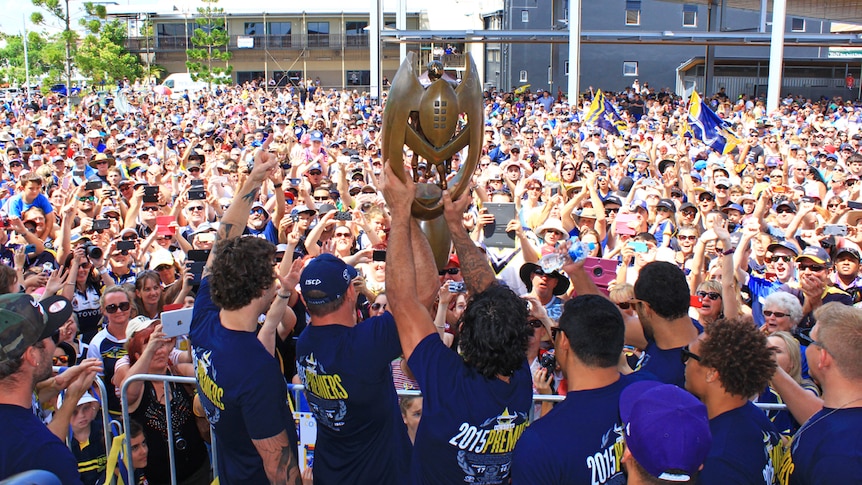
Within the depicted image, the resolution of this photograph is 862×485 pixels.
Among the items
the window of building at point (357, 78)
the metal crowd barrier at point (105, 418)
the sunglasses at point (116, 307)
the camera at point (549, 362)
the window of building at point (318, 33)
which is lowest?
the metal crowd barrier at point (105, 418)

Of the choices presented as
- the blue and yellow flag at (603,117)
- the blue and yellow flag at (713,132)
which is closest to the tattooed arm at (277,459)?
the blue and yellow flag at (713,132)

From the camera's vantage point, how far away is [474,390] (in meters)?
2.83

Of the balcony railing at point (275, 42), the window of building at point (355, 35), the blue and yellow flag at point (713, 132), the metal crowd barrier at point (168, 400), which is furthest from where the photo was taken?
the balcony railing at point (275, 42)

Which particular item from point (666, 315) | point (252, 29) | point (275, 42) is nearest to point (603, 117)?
point (666, 315)

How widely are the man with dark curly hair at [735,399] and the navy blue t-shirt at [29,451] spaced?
89.1 inches

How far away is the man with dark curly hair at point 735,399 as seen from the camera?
2832 millimetres

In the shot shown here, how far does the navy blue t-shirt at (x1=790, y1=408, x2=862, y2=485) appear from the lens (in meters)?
2.78

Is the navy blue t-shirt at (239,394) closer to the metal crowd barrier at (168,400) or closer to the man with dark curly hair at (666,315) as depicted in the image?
the metal crowd barrier at (168,400)

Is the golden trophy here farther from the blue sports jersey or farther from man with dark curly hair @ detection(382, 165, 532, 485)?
the blue sports jersey

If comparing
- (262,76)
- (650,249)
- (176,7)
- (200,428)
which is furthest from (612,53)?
(200,428)

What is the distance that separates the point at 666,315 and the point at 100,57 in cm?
5057

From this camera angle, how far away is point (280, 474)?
123 inches

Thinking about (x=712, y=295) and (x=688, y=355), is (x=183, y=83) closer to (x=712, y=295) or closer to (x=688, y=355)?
(x=712, y=295)

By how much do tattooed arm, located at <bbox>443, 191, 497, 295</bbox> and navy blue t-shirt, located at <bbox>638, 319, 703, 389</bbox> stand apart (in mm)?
828
